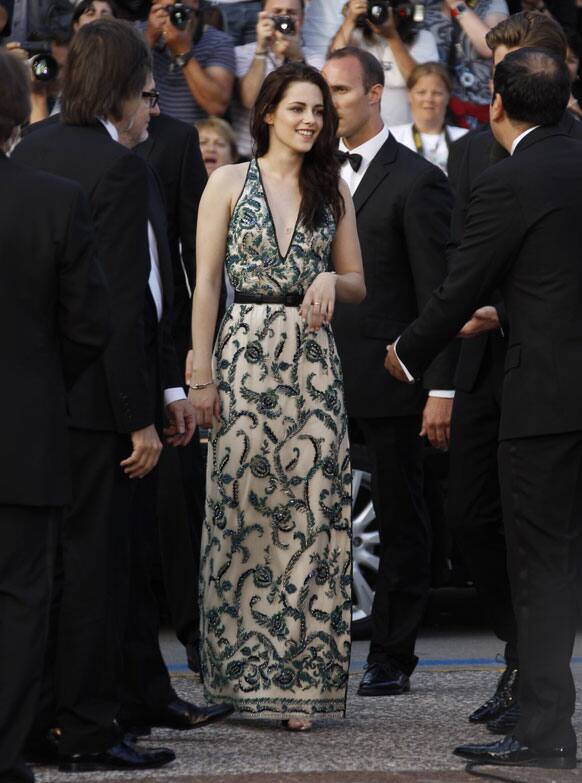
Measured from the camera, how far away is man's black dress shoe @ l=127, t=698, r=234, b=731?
5492 mm

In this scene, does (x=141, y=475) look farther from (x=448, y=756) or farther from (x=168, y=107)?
(x=168, y=107)

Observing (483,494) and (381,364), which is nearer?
(483,494)

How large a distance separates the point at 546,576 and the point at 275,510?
110 cm

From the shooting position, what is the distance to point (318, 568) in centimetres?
581

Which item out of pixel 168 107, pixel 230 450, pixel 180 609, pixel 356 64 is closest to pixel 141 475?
pixel 230 450

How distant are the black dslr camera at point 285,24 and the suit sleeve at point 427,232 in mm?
2781

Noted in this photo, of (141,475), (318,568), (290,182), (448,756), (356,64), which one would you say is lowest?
(448,756)

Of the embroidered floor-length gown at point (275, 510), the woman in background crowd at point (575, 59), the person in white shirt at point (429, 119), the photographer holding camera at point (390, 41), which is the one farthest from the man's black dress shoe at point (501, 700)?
the woman in background crowd at point (575, 59)

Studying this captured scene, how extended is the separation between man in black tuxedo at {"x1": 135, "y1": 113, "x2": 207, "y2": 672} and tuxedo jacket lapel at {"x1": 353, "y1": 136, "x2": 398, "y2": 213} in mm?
615

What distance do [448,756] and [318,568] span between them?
33.5 inches

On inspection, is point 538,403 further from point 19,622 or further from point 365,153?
point 365,153

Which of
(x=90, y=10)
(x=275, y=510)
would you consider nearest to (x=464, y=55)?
(x=90, y=10)

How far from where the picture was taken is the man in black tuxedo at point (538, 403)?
16.4ft

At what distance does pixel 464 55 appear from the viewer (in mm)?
9812
